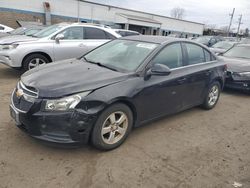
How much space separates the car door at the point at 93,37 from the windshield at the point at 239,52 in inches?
169

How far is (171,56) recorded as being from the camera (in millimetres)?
4195

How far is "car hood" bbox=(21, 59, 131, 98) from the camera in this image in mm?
2959

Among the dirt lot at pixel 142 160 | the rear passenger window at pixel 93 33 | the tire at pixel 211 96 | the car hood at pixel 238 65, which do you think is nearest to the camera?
the dirt lot at pixel 142 160

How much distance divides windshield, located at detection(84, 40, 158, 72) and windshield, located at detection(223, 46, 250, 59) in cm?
529

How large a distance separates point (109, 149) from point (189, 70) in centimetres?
217

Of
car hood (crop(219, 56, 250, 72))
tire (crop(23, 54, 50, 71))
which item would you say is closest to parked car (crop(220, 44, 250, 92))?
car hood (crop(219, 56, 250, 72))

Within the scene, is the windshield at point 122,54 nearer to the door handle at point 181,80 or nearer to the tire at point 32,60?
the door handle at point 181,80

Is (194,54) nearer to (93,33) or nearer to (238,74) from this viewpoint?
(238,74)

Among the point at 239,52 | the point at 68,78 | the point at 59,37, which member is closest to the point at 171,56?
the point at 68,78

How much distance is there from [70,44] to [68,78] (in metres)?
4.55

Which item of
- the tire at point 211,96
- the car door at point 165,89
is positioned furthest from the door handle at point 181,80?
the tire at point 211,96

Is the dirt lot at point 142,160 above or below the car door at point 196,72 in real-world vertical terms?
below

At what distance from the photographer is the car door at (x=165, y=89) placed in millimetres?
3646

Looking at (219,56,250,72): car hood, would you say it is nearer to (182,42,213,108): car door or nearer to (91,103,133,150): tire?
(182,42,213,108): car door
